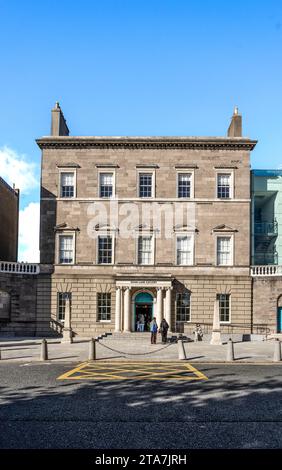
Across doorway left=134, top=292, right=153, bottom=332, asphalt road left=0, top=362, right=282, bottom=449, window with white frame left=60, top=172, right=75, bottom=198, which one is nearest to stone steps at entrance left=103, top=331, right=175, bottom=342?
doorway left=134, top=292, right=153, bottom=332

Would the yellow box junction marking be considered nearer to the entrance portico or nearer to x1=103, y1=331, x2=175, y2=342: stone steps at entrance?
x1=103, y1=331, x2=175, y2=342: stone steps at entrance

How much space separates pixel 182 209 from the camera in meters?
33.6

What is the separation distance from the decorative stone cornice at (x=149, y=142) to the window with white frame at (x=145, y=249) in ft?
21.7

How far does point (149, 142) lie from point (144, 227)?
6104 millimetres

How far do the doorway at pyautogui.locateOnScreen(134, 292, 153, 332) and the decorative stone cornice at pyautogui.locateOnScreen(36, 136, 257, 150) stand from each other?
1067 cm

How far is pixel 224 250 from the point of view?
33.4m

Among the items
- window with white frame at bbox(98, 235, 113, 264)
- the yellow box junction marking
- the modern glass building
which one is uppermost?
the modern glass building

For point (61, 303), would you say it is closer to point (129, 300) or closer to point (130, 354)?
point (129, 300)

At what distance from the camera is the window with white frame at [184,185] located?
33844 mm

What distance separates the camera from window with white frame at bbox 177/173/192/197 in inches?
1332

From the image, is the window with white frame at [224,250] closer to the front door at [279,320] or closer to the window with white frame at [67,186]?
the front door at [279,320]

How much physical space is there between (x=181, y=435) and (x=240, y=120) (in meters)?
29.7

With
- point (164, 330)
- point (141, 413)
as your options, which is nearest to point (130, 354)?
point (164, 330)
